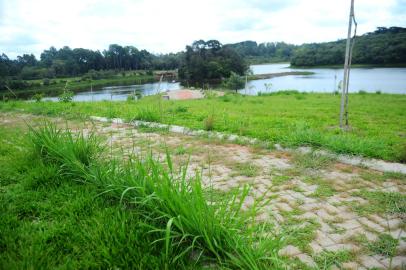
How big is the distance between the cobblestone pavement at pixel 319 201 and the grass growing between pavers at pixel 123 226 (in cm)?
27

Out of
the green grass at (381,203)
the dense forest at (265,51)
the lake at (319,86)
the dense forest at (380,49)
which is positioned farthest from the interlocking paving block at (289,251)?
the dense forest at (265,51)

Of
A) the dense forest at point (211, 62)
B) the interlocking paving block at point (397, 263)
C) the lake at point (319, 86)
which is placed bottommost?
the interlocking paving block at point (397, 263)

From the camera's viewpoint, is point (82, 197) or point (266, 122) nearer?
point (82, 197)

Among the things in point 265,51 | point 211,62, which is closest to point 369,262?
point 211,62

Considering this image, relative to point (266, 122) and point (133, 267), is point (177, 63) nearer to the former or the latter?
point (266, 122)

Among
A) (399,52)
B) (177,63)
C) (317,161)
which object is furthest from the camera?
(399,52)

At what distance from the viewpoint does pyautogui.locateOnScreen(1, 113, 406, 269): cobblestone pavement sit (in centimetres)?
181

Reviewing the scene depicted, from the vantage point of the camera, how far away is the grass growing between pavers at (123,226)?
1.58m

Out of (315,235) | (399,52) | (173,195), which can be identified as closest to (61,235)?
(173,195)

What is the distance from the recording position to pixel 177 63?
1044cm

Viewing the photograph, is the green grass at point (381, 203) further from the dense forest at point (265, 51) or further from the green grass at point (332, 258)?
the dense forest at point (265, 51)

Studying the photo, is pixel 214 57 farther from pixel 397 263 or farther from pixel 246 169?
pixel 397 263

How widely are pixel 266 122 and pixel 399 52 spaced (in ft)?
196

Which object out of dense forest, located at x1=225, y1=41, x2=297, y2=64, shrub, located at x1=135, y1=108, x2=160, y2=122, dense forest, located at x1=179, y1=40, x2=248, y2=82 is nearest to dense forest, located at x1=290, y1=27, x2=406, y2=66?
dense forest, located at x1=179, y1=40, x2=248, y2=82
